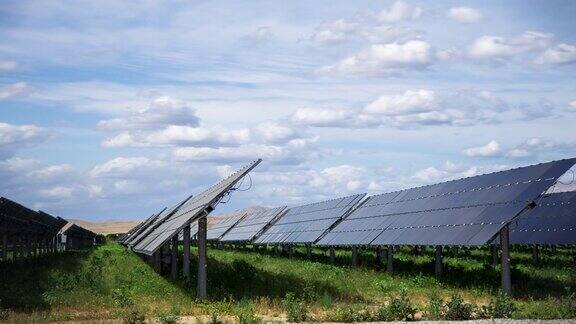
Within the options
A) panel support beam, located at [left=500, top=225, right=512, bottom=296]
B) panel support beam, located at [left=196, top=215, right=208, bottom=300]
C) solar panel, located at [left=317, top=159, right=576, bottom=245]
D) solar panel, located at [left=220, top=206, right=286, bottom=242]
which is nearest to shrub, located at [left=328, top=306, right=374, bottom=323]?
panel support beam, located at [left=196, top=215, right=208, bottom=300]

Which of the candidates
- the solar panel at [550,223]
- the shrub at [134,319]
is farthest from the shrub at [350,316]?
the solar panel at [550,223]

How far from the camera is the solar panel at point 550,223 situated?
30.0 m

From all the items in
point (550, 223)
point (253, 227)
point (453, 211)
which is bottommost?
point (550, 223)

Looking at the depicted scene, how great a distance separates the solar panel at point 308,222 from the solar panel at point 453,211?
2960 mm

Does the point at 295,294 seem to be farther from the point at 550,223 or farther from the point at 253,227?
the point at 253,227

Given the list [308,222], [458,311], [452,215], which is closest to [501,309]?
[458,311]

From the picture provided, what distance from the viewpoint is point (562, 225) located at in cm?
3130

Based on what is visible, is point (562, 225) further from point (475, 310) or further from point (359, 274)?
point (475, 310)

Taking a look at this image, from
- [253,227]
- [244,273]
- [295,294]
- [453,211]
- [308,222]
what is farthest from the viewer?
[253,227]

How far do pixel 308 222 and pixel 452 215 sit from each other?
64.5 ft

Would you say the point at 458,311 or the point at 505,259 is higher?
the point at 505,259

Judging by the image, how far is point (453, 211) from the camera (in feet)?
80.6

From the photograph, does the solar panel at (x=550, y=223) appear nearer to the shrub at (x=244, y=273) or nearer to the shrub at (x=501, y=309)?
the shrub at (x=244, y=273)

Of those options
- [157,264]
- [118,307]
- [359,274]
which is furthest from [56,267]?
[118,307]
